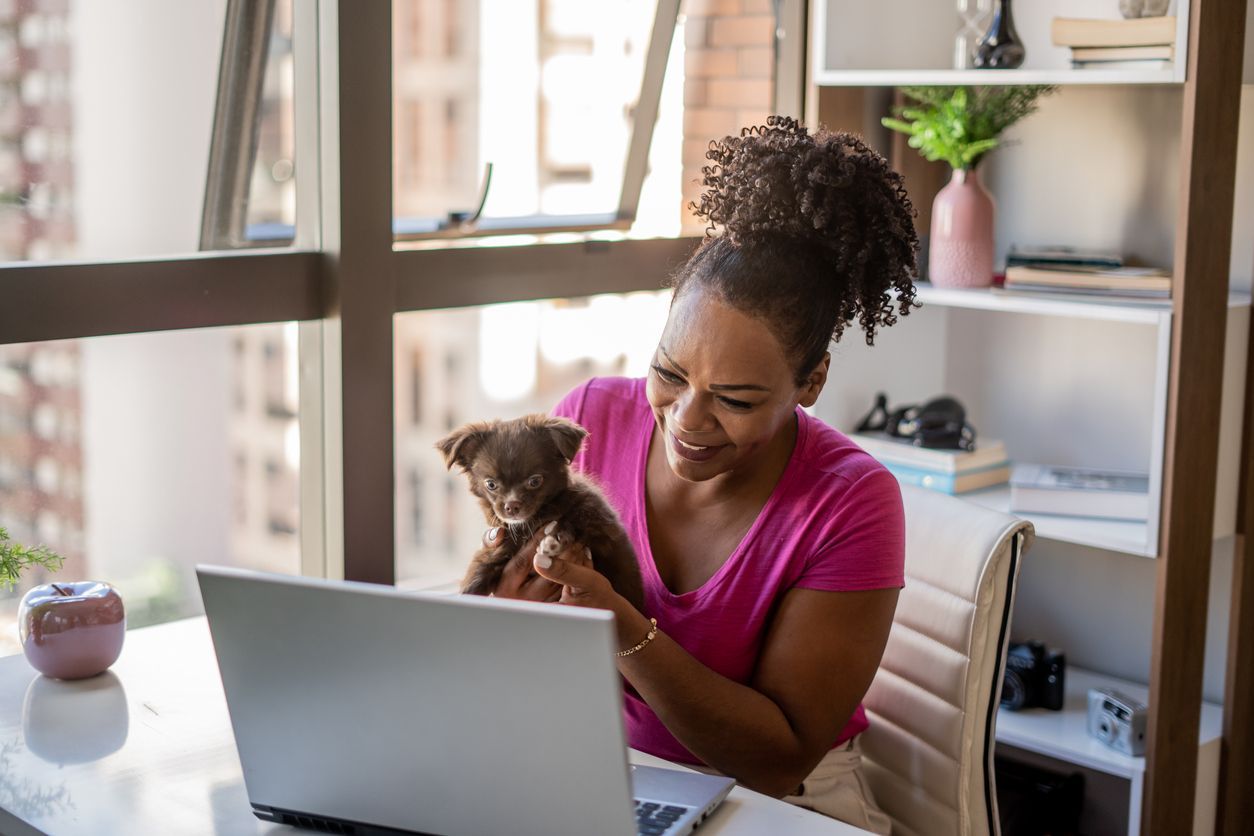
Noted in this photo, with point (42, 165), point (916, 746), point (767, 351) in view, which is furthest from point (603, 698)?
point (42, 165)

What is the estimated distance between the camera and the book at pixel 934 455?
2.77 meters

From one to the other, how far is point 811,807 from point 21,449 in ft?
4.74

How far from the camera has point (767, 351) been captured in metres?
1.66

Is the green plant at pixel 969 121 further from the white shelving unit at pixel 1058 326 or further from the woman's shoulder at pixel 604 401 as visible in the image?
the woman's shoulder at pixel 604 401

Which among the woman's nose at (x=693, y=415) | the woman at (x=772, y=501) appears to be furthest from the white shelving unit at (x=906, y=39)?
the woman's nose at (x=693, y=415)

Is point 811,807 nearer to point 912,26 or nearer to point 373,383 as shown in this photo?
point 373,383

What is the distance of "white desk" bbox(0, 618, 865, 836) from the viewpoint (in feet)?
4.38

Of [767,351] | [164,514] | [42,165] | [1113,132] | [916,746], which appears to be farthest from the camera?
[1113,132]

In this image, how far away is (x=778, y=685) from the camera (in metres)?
1.63

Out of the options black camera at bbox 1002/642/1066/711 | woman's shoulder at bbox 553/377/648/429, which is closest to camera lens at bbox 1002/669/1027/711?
black camera at bbox 1002/642/1066/711

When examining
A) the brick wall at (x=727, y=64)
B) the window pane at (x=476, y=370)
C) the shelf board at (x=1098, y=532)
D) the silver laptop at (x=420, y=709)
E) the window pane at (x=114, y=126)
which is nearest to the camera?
the silver laptop at (x=420, y=709)

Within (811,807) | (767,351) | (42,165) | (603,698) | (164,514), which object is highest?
(42,165)

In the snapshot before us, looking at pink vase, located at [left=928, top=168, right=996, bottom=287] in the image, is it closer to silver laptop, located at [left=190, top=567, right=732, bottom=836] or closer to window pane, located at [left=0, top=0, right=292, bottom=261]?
window pane, located at [left=0, top=0, right=292, bottom=261]

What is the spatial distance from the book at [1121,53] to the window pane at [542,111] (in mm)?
995
